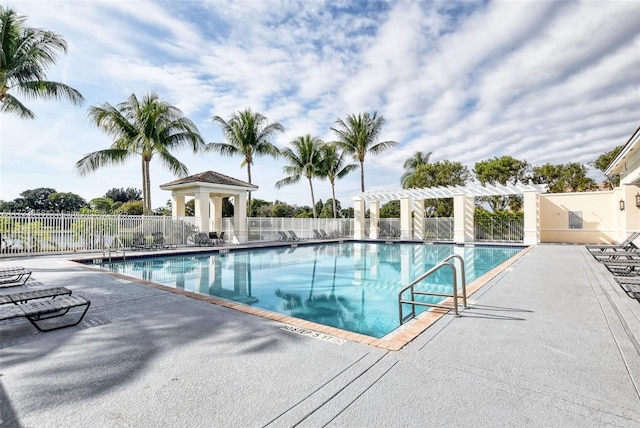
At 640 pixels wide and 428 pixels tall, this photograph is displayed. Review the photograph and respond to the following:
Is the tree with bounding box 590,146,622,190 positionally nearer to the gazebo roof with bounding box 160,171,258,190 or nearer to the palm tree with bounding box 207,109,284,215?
Answer: the palm tree with bounding box 207,109,284,215

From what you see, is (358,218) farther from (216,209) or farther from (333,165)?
(216,209)

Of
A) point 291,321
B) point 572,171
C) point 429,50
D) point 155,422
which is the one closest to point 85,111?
point 429,50

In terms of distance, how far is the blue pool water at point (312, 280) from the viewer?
6.84 m

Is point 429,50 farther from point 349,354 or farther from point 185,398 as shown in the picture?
point 185,398

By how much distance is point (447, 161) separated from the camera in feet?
107

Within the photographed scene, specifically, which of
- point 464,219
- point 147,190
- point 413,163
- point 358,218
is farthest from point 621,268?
point 413,163

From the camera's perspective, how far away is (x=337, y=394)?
260 centimetres

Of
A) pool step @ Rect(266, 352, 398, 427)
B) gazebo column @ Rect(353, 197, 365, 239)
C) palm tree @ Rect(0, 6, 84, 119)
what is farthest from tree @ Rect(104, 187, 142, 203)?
pool step @ Rect(266, 352, 398, 427)

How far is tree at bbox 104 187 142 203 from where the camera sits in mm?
63281

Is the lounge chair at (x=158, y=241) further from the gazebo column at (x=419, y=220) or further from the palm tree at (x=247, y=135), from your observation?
the gazebo column at (x=419, y=220)

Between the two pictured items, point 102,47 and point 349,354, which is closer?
point 349,354

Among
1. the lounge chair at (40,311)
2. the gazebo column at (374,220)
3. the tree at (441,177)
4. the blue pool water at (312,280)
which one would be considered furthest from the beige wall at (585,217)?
the lounge chair at (40,311)

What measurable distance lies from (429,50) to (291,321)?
37.5ft

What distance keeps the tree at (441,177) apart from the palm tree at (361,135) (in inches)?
214
